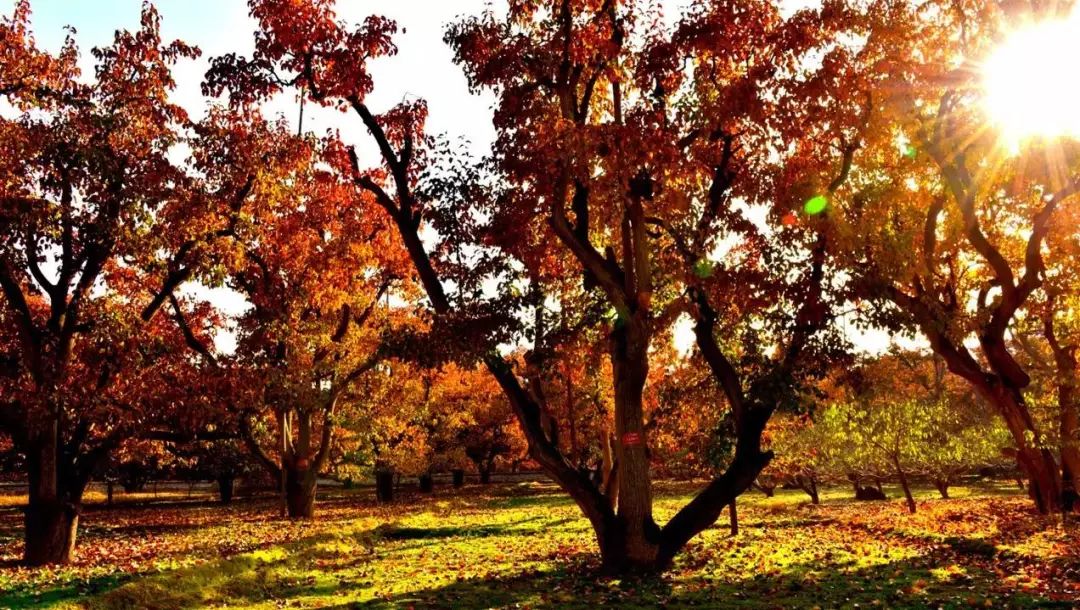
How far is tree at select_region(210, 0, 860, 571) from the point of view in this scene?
48.1ft

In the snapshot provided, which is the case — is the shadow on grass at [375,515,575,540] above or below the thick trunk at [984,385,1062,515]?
below

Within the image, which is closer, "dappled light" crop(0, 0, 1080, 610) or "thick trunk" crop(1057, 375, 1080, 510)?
"dappled light" crop(0, 0, 1080, 610)

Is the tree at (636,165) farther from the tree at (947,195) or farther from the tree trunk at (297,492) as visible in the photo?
the tree trunk at (297,492)

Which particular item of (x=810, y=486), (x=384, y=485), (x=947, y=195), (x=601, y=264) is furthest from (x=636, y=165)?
(x=384, y=485)

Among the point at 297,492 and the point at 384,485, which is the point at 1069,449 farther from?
the point at 384,485

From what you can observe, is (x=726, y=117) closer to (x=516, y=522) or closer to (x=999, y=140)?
(x=999, y=140)

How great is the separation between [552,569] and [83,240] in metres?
13.3

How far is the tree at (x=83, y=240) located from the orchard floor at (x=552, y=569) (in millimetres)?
2909

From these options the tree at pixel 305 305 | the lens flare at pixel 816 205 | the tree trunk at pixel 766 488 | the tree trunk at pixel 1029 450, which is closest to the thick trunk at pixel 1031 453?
the tree trunk at pixel 1029 450

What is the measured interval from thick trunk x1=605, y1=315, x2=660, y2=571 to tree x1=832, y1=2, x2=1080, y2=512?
443 centimetres

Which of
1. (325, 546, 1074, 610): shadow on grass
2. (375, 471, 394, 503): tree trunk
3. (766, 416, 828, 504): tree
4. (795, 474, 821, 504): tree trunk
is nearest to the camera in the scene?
(325, 546, 1074, 610): shadow on grass

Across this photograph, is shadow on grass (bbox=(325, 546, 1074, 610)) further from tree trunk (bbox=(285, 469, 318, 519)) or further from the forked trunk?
tree trunk (bbox=(285, 469, 318, 519))

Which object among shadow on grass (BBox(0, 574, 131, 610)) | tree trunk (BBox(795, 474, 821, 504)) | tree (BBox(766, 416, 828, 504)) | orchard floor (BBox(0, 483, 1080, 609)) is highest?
tree (BBox(766, 416, 828, 504))

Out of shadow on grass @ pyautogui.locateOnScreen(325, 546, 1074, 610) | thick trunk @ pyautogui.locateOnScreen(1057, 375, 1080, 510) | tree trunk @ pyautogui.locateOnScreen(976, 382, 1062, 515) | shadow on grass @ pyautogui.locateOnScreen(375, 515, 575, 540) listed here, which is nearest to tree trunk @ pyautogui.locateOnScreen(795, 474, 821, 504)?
tree trunk @ pyautogui.locateOnScreen(976, 382, 1062, 515)
